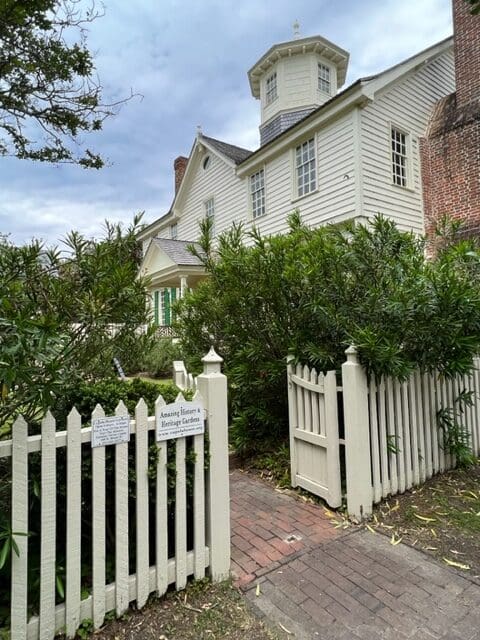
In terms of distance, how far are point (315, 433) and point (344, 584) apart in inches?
53.0

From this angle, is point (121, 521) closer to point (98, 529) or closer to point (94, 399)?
point (98, 529)

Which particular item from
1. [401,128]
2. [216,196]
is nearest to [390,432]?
[401,128]

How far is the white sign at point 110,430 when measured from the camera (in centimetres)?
209

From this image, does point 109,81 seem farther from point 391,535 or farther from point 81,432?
point 391,535

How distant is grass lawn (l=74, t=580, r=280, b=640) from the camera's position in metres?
2.07

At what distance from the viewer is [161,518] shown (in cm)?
231

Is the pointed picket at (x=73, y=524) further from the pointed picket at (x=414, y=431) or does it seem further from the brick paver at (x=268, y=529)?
the pointed picket at (x=414, y=431)

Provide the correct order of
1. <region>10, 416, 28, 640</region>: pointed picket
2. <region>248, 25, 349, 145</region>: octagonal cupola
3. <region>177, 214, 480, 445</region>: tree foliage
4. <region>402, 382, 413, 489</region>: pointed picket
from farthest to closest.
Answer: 1. <region>248, 25, 349, 145</region>: octagonal cupola
2. <region>402, 382, 413, 489</region>: pointed picket
3. <region>177, 214, 480, 445</region>: tree foliage
4. <region>10, 416, 28, 640</region>: pointed picket

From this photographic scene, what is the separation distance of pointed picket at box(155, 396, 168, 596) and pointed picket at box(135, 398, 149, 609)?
0.24 ft

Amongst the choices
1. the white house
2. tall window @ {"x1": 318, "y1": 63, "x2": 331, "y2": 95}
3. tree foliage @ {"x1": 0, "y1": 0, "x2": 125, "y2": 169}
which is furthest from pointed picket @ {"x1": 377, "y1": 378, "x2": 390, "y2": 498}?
tall window @ {"x1": 318, "y1": 63, "x2": 331, "y2": 95}

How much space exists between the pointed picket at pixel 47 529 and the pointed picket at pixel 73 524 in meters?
0.07

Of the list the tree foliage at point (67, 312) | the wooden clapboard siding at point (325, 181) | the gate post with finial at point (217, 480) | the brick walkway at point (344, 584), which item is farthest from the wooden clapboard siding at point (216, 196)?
the brick walkway at point (344, 584)

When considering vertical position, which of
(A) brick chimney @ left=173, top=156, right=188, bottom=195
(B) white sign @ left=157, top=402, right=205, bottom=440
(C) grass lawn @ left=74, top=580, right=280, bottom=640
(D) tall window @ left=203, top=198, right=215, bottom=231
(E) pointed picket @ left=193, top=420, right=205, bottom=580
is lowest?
(C) grass lawn @ left=74, top=580, right=280, bottom=640

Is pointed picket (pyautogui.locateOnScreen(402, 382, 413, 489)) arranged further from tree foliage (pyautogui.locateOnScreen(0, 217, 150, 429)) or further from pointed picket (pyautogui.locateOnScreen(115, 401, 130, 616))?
pointed picket (pyautogui.locateOnScreen(115, 401, 130, 616))
